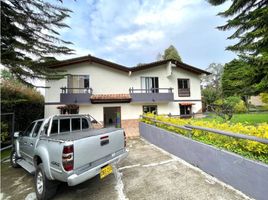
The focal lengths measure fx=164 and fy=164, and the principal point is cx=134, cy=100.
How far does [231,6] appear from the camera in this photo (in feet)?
37.0

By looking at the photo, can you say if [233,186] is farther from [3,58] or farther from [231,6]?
[231,6]

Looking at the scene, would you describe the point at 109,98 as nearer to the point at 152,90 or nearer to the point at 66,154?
the point at 152,90

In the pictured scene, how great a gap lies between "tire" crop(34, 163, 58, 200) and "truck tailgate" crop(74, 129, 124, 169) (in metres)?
0.97

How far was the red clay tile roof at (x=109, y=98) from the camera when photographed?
576 inches

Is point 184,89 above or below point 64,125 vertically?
above

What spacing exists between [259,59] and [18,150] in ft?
42.9

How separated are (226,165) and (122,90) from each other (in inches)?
520

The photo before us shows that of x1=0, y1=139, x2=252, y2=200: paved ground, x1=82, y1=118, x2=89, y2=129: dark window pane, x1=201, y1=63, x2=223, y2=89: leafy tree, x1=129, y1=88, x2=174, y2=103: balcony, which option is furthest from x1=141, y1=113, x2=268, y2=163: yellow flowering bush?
x1=201, y1=63, x2=223, y2=89: leafy tree

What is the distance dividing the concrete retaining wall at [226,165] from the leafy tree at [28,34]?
7579 millimetres

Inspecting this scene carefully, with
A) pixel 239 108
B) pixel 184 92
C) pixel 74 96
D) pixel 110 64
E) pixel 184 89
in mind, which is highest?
pixel 110 64

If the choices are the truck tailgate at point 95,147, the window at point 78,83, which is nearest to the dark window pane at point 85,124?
the truck tailgate at point 95,147

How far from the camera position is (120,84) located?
54.0 ft

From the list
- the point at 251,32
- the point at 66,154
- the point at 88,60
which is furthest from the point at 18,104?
the point at 251,32

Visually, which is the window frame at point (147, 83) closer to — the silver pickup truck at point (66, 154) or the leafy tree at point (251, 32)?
the leafy tree at point (251, 32)
